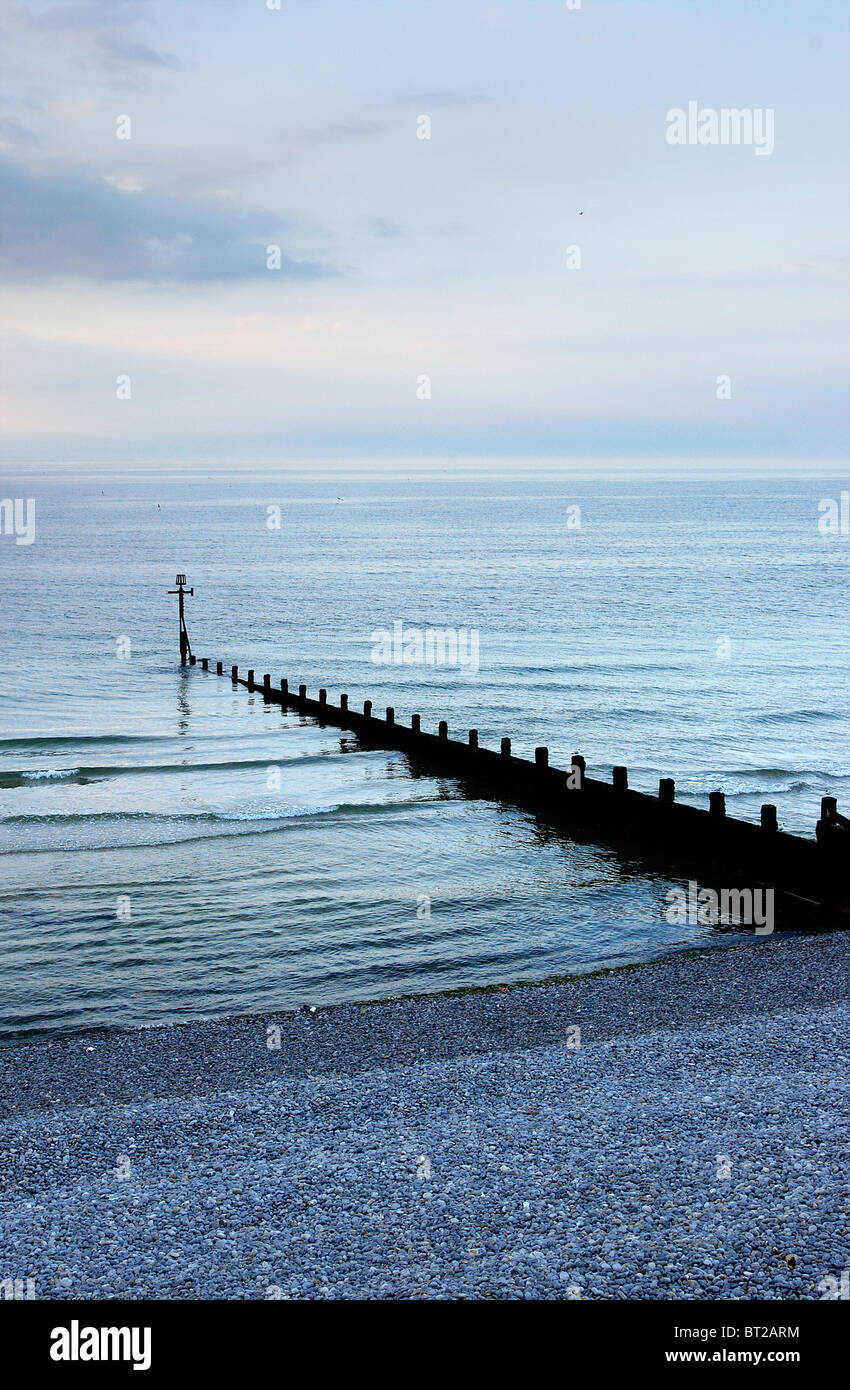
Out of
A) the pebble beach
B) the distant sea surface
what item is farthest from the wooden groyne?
the pebble beach

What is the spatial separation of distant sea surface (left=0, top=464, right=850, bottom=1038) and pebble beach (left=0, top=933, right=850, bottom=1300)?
278cm

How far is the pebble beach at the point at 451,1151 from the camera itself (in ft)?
24.4

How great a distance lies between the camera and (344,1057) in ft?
37.4

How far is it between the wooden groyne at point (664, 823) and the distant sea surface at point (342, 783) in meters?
0.77

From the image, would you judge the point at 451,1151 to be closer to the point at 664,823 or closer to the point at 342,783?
the point at 664,823

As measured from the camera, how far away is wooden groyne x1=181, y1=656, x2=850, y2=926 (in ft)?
53.2

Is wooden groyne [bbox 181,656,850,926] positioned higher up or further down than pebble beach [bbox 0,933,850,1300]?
higher up

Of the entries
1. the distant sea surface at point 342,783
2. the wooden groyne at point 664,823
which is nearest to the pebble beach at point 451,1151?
the distant sea surface at point 342,783

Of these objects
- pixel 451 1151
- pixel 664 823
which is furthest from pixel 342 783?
pixel 451 1151

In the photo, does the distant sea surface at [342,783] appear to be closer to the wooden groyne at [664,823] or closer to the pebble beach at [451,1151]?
the wooden groyne at [664,823]

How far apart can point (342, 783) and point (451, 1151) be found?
19.4 metres

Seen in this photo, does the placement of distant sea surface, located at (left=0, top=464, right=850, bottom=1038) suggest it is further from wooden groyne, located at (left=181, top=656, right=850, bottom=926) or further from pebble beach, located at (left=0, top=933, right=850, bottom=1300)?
pebble beach, located at (left=0, top=933, right=850, bottom=1300)

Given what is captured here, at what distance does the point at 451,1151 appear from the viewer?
9.05m

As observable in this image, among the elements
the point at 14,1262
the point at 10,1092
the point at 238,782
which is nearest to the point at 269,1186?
the point at 14,1262
